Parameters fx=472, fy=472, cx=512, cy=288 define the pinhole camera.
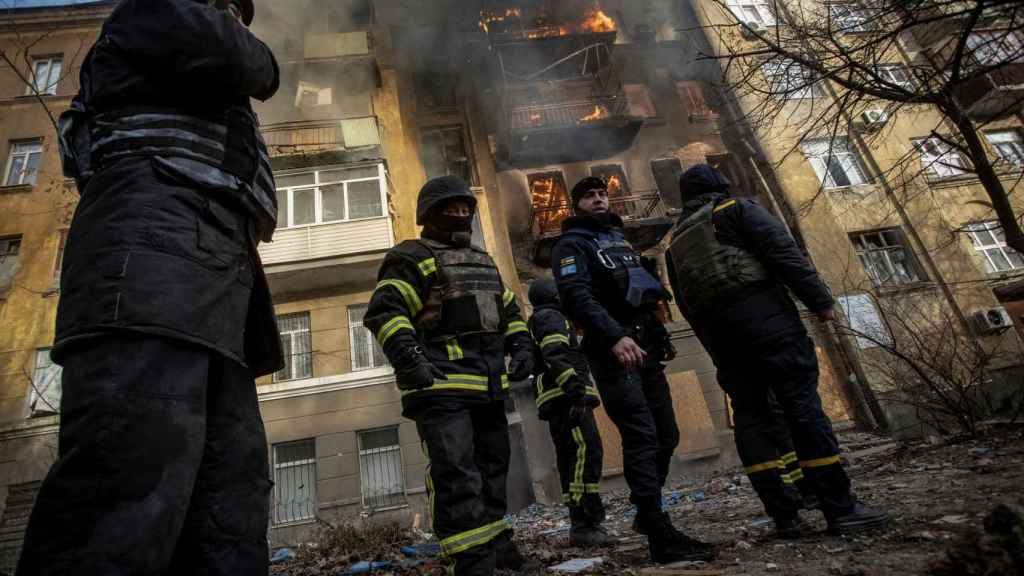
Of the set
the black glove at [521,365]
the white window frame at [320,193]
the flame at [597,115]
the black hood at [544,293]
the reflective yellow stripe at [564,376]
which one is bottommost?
the reflective yellow stripe at [564,376]

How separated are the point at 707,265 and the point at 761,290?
33 centimetres

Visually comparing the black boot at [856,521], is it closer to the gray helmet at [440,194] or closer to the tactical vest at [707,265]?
the tactical vest at [707,265]

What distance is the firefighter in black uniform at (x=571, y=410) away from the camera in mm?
2953

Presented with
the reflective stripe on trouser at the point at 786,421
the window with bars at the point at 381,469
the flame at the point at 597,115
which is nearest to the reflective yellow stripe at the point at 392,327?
the reflective stripe on trouser at the point at 786,421

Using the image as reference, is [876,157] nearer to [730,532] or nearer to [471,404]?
[730,532]

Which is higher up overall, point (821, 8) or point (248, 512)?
point (821, 8)

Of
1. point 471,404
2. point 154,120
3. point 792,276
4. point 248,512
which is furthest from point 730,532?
point 154,120

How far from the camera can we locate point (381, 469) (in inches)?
421

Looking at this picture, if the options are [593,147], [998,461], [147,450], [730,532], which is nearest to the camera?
[147,450]

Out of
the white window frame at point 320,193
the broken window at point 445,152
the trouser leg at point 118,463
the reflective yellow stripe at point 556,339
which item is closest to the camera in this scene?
the trouser leg at point 118,463

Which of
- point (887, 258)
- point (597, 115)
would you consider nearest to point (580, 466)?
point (597, 115)

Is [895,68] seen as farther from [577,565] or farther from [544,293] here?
[577,565]

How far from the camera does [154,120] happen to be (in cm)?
145

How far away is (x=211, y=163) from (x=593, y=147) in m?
15.1
